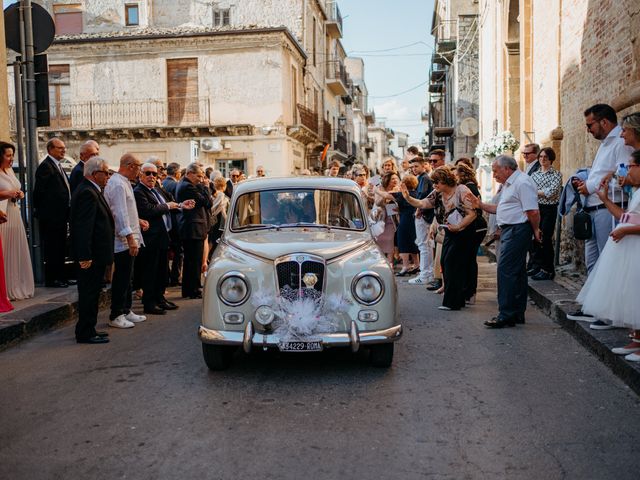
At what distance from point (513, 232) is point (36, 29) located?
762 centimetres

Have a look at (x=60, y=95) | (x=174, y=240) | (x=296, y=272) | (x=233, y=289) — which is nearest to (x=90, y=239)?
(x=233, y=289)

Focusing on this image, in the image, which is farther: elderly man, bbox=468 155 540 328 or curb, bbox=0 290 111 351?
Answer: elderly man, bbox=468 155 540 328

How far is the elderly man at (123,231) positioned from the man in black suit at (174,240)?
9.37 ft

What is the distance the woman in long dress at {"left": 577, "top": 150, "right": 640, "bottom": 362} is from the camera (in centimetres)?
547

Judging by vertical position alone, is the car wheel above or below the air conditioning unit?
below

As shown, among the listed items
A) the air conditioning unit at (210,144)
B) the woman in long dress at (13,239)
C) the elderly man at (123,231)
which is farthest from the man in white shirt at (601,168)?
the air conditioning unit at (210,144)

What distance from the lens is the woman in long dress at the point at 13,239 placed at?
8.78 metres

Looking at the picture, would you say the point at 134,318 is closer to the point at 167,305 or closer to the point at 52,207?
the point at 167,305

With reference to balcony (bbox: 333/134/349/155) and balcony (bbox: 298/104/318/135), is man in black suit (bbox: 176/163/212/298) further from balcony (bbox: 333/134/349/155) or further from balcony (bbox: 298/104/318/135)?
balcony (bbox: 333/134/349/155)

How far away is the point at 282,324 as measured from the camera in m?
5.72

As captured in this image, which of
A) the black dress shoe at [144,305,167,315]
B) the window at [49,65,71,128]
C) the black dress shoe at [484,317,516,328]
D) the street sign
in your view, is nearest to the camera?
the black dress shoe at [484,317,516,328]

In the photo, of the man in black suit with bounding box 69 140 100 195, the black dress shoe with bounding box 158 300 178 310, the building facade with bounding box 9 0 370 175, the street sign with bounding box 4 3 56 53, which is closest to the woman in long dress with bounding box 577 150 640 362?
the black dress shoe with bounding box 158 300 178 310

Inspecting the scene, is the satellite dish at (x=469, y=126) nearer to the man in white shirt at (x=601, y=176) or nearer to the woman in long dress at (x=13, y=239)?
the man in white shirt at (x=601, y=176)

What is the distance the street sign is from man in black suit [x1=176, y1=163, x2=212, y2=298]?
2959 millimetres
